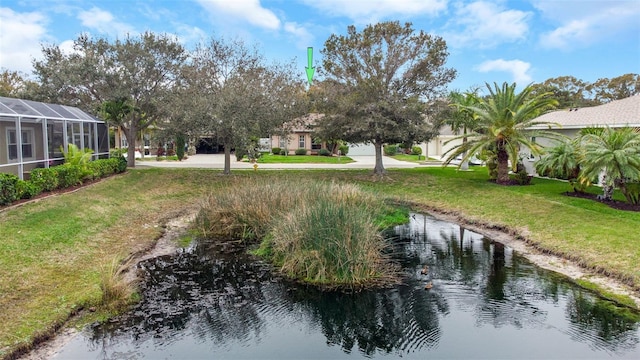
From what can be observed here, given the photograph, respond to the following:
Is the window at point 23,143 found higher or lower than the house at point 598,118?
lower

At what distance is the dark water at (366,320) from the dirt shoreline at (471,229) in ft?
0.80

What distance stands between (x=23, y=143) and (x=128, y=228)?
859cm

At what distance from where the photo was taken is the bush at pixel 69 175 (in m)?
15.2

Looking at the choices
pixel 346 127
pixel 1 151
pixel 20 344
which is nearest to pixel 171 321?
pixel 20 344

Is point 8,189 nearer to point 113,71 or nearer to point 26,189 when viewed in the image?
point 26,189

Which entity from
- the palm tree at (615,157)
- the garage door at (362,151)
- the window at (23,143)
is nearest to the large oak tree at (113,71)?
the window at (23,143)

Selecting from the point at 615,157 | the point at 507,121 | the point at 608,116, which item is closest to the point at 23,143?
the point at 507,121

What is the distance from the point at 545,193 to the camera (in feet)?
53.9

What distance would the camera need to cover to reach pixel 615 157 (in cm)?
1291

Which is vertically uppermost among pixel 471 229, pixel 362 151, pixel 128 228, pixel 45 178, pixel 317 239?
pixel 362 151

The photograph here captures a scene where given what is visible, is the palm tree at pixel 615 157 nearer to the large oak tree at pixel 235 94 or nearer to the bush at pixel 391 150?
the large oak tree at pixel 235 94

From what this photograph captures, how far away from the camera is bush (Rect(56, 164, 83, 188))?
1524cm

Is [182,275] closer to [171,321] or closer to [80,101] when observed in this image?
[171,321]

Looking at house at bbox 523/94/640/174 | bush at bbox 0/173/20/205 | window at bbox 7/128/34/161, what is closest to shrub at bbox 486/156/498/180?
house at bbox 523/94/640/174
